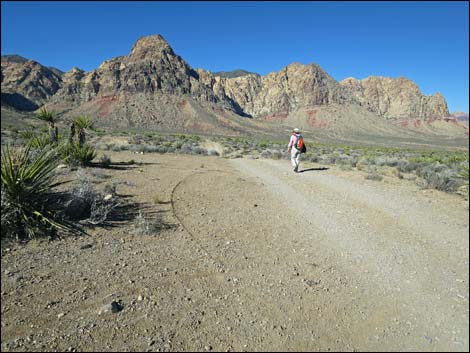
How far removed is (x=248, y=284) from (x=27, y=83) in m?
178

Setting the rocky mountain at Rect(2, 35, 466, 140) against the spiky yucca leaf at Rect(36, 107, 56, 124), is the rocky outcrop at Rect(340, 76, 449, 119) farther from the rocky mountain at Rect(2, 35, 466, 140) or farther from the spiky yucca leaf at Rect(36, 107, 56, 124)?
the spiky yucca leaf at Rect(36, 107, 56, 124)

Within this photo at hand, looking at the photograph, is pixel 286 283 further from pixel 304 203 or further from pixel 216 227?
pixel 304 203

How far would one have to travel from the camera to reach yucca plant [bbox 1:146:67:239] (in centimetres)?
491

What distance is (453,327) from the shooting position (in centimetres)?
305

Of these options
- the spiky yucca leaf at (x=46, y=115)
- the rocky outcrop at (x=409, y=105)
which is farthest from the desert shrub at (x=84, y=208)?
the rocky outcrop at (x=409, y=105)

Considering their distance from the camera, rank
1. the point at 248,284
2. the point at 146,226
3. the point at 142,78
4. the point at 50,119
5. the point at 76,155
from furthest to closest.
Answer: the point at 142,78 → the point at 50,119 → the point at 76,155 → the point at 146,226 → the point at 248,284

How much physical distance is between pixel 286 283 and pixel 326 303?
1.90ft

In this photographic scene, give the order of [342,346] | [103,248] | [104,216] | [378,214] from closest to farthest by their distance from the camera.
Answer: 1. [342,346]
2. [103,248]
3. [104,216]
4. [378,214]

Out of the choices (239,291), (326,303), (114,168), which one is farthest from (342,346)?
(114,168)

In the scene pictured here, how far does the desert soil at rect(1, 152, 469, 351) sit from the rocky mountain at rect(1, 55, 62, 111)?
156563 mm

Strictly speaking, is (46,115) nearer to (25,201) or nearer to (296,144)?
(296,144)

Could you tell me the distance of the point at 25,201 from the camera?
523cm

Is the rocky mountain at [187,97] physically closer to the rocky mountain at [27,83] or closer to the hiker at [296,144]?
the rocky mountain at [27,83]

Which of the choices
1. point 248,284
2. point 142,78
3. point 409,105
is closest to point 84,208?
point 248,284
